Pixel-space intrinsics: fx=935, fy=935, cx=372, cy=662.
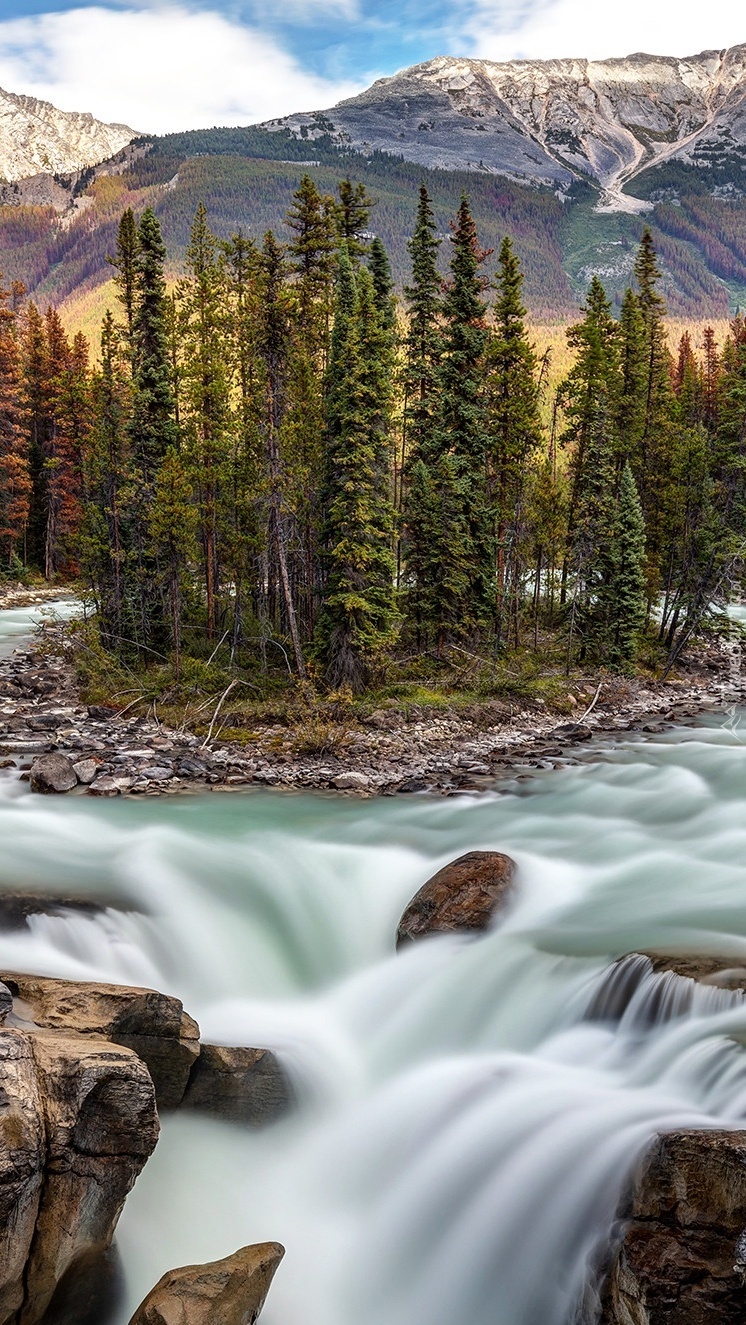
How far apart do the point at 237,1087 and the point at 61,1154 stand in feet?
8.78

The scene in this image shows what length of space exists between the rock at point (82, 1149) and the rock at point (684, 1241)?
Result: 11.5ft

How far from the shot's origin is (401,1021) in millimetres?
10719

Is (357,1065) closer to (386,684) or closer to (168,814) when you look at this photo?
(168,814)

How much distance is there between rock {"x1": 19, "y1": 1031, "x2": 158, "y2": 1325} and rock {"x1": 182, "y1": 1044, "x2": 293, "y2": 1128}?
1.70 meters

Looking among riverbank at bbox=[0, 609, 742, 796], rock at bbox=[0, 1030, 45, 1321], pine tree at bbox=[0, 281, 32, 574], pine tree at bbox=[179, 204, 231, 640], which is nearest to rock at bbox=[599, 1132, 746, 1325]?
rock at bbox=[0, 1030, 45, 1321]

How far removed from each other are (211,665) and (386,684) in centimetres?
500

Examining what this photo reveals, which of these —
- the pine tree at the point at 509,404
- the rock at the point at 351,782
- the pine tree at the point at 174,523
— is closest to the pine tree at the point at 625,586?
the pine tree at the point at 509,404

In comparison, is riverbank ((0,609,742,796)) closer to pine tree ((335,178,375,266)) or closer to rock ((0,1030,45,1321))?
rock ((0,1030,45,1321))

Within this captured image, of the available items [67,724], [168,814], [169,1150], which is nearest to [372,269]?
[67,724]

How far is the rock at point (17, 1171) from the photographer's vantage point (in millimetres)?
6113

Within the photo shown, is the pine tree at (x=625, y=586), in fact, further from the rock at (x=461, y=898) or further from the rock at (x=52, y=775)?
the rock at (x=461, y=898)

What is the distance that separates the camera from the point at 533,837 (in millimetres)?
15719

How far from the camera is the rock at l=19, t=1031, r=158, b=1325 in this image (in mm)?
6512

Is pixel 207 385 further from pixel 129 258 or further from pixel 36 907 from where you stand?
pixel 36 907
